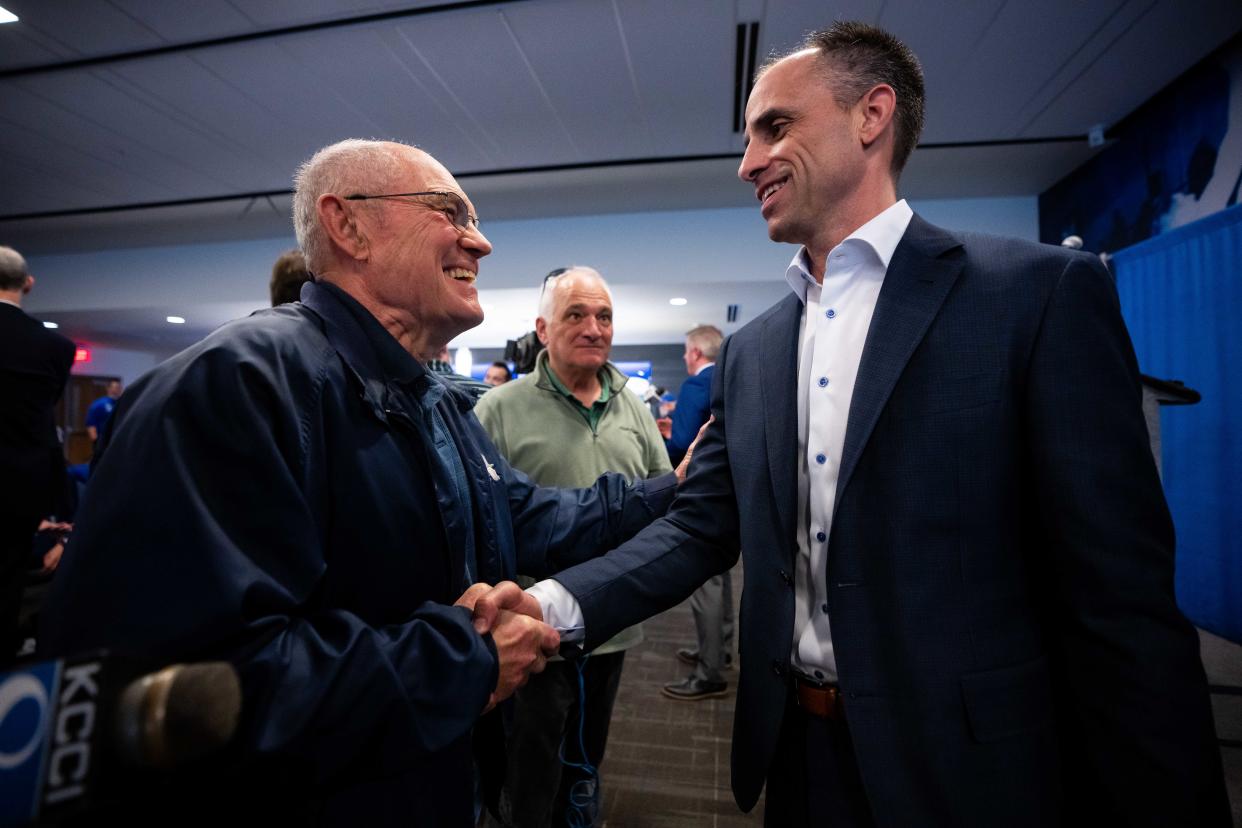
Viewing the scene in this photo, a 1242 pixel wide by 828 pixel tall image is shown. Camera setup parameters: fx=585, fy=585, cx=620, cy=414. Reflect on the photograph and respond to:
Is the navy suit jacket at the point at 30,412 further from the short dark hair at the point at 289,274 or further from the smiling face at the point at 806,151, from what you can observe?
the smiling face at the point at 806,151

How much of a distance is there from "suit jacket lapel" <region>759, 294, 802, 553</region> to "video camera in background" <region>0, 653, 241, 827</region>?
0.93m

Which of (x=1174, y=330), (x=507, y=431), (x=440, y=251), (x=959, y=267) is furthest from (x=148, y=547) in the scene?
(x=1174, y=330)

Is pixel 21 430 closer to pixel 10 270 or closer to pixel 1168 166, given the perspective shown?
pixel 10 270

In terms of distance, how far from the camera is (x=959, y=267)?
0.98 meters

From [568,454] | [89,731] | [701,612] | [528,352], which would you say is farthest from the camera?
[528,352]

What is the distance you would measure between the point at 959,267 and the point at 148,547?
4.01 feet

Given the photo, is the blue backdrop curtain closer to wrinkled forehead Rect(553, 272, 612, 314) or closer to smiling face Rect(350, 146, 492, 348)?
wrinkled forehead Rect(553, 272, 612, 314)

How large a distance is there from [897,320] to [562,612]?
0.85 m

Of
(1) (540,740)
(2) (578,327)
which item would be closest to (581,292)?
(2) (578,327)

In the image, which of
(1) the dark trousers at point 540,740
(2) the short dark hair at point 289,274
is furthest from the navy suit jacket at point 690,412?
(2) the short dark hair at point 289,274

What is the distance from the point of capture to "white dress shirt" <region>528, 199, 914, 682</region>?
1.04m

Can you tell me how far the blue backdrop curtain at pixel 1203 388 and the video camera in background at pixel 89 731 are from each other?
4.84 meters

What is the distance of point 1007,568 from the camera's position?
0.91m

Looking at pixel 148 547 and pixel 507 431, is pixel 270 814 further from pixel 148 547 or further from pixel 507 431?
pixel 507 431
